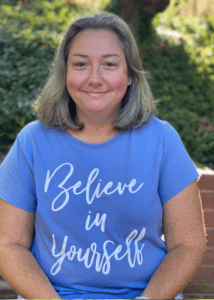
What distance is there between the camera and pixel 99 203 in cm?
150

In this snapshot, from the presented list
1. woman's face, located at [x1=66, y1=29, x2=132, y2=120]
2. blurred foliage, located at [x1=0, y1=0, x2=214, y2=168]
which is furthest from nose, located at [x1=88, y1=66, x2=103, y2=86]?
blurred foliage, located at [x1=0, y1=0, x2=214, y2=168]

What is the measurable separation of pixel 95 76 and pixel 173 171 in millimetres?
486

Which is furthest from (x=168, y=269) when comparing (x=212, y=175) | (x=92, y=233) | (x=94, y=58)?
(x=212, y=175)

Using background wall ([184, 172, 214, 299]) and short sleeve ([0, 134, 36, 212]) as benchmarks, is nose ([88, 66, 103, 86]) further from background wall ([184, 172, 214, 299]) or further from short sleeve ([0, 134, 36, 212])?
background wall ([184, 172, 214, 299])

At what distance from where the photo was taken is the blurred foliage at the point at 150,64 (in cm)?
449

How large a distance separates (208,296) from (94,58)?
148cm

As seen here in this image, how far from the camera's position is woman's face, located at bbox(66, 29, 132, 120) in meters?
1.53

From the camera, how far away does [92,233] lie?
1.49 m

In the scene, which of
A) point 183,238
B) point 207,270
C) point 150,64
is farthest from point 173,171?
point 150,64

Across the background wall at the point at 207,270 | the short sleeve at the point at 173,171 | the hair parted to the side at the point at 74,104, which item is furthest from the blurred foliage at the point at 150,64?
the short sleeve at the point at 173,171

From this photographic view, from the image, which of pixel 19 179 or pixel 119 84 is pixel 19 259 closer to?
pixel 19 179

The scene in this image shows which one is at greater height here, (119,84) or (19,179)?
(119,84)

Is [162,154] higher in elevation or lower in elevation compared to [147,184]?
higher

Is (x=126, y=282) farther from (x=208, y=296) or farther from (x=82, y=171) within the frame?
(x=208, y=296)
